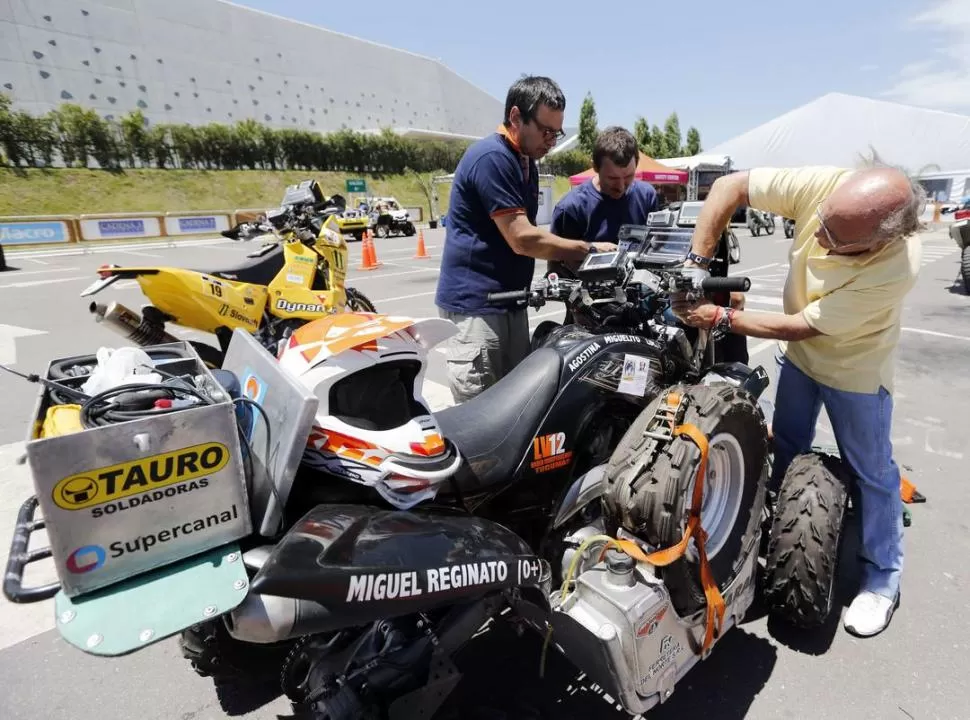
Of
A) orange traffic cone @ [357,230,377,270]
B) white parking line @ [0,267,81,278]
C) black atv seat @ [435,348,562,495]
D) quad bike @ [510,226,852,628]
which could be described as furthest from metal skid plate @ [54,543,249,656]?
white parking line @ [0,267,81,278]

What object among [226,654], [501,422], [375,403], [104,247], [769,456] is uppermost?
[375,403]

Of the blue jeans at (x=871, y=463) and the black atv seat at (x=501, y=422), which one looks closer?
the black atv seat at (x=501, y=422)

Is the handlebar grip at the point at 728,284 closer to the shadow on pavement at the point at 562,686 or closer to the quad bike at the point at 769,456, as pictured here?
the quad bike at the point at 769,456

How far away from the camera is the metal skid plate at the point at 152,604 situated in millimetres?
1237

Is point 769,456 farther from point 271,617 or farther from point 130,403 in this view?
point 130,403

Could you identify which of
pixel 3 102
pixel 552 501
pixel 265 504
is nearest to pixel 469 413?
pixel 552 501

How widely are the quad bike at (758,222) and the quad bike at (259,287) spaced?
63.0 ft

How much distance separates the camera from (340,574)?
4.58 feet

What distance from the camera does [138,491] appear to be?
4.43ft

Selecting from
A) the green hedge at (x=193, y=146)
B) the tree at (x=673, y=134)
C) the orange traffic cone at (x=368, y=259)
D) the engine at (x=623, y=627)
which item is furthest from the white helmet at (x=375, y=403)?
the tree at (x=673, y=134)

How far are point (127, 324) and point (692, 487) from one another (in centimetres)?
460

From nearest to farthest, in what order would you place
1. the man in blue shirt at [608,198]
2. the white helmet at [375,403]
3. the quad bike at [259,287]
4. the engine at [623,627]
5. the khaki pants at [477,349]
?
the white helmet at [375,403] < the engine at [623,627] < the khaki pants at [477,349] < the man in blue shirt at [608,198] < the quad bike at [259,287]

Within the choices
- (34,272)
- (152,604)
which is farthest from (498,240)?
(34,272)

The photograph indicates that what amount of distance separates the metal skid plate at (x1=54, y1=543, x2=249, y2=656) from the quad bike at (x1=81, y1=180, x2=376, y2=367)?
396cm
